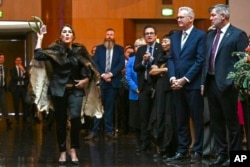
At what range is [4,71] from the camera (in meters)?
18.2

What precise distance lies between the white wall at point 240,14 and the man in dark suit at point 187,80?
555 cm

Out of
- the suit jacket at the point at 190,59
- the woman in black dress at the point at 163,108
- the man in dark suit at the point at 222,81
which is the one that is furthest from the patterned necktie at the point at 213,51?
the woman in black dress at the point at 163,108

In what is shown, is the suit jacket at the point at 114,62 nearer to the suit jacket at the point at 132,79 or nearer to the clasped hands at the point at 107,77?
the clasped hands at the point at 107,77

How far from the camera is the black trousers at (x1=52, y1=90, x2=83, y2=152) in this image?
9555mm

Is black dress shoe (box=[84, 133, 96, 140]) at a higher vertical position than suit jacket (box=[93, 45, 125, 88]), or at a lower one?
lower

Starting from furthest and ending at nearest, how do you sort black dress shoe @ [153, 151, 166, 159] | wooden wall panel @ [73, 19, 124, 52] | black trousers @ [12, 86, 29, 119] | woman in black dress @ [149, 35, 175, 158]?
1. black trousers @ [12, 86, 29, 119]
2. wooden wall panel @ [73, 19, 124, 52]
3. black dress shoe @ [153, 151, 166, 159]
4. woman in black dress @ [149, 35, 175, 158]

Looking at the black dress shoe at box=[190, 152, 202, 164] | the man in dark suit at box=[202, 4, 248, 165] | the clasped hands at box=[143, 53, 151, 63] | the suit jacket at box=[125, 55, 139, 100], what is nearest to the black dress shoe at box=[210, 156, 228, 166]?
the man in dark suit at box=[202, 4, 248, 165]

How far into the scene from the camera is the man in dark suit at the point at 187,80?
31.4ft

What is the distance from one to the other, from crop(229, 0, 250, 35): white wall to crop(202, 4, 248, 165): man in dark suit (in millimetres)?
5906

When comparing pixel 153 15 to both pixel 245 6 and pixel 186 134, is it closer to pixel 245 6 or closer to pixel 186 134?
pixel 245 6

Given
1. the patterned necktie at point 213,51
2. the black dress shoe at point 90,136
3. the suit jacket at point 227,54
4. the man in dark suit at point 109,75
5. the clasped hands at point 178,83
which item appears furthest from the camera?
the man in dark suit at point 109,75

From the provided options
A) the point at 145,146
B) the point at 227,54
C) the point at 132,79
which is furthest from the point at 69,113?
the point at 132,79

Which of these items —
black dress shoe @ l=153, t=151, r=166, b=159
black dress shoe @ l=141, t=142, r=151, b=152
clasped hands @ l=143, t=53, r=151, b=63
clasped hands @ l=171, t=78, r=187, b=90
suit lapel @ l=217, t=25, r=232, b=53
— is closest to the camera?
suit lapel @ l=217, t=25, r=232, b=53

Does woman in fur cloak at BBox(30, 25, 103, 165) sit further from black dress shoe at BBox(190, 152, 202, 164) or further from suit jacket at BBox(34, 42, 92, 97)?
black dress shoe at BBox(190, 152, 202, 164)
